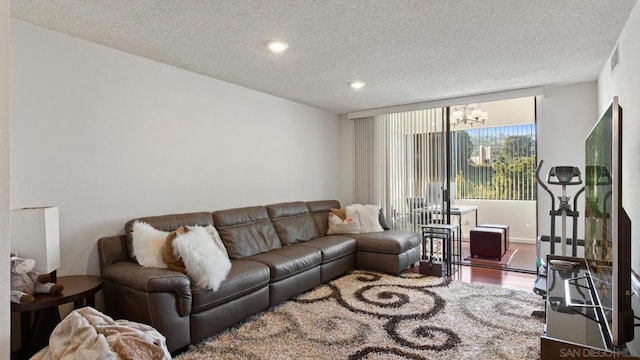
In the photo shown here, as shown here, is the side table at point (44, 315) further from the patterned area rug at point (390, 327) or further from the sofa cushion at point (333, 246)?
the sofa cushion at point (333, 246)

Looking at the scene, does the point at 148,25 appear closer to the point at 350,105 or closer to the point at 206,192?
the point at 206,192

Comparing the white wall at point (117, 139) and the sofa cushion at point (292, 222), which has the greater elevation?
the white wall at point (117, 139)

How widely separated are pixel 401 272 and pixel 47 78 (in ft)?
13.1

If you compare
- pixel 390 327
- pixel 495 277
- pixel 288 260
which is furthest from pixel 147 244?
pixel 495 277

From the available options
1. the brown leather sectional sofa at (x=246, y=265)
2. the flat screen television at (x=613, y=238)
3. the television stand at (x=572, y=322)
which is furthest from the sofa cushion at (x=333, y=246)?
the flat screen television at (x=613, y=238)

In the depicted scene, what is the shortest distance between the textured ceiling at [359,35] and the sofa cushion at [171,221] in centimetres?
145

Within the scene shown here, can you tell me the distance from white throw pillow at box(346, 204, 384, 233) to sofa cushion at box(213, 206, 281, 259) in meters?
1.27

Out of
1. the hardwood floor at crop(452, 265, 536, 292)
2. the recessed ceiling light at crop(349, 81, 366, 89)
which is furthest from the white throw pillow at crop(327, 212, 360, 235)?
the recessed ceiling light at crop(349, 81, 366, 89)

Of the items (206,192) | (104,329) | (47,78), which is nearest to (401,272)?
(206,192)

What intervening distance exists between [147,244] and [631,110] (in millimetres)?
3669

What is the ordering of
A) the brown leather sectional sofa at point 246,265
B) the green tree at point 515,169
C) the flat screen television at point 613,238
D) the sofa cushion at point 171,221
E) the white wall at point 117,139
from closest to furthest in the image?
the flat screen television at point 613,238 < the brown leather sectional sofa at point 246,265 < the white wall at point 117,139 < the sofa cushion at point 171,221 < the green tree at point 515,169

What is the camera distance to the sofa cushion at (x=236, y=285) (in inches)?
99.4

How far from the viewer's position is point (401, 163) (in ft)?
18.0

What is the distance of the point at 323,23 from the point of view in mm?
2445
